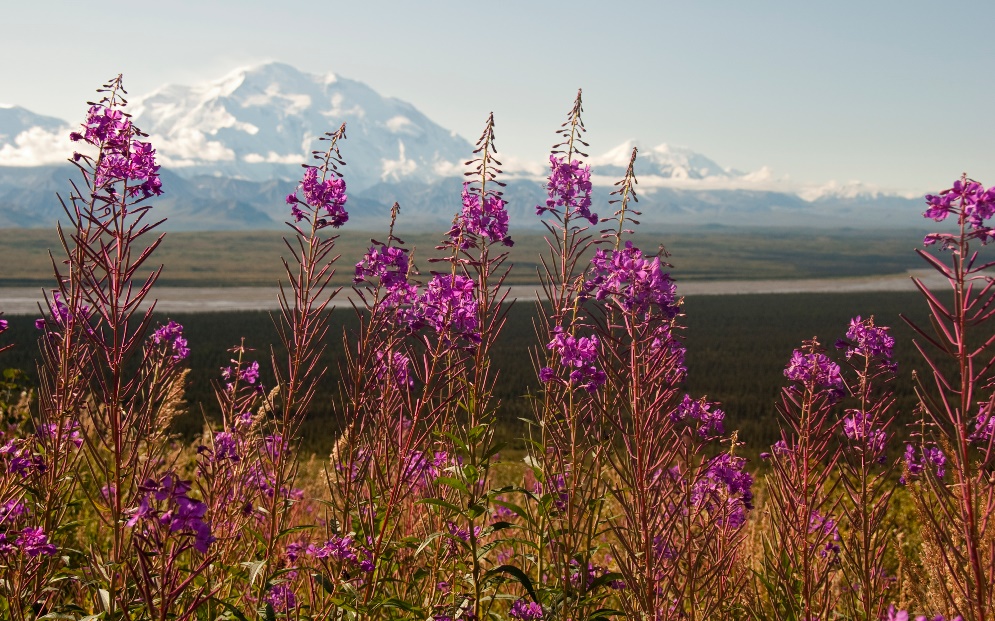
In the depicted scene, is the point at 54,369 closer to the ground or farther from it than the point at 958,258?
closer to the ground

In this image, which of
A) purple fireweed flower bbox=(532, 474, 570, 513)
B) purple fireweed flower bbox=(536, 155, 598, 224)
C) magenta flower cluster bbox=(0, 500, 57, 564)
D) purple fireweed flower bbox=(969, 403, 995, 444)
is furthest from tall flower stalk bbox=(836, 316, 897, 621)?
magenta flower cluster bbox=(0, 500, 57, 564)

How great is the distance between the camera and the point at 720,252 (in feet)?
573

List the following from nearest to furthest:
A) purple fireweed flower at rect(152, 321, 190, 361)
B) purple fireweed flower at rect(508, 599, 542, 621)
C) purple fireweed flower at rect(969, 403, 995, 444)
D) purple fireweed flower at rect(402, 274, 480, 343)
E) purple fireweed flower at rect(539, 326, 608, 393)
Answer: purple fireweed flower at rect(969, 403, 995, 444) → purple fireweed flower at rect(402, 274, 480, 343) → purple fireweed flower at rect(539, 326, 608, 393) → purple fireweed flower at rect(508, 599, 542, 621) → purple fireweed flower at rect(152, 321, 190, 361)

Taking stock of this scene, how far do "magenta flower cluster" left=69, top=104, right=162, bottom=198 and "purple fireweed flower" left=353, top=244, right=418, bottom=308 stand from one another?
87cm

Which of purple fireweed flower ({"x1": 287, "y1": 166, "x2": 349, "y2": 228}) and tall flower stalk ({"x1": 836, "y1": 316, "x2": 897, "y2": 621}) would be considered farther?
purple fireweed flower ({"x1": 287, "y1": 166, "x2": 349, "y2": 228})

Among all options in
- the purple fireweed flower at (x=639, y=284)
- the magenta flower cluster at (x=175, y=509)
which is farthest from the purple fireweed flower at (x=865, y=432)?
the magenta flower cluster at (x=175, y=509)

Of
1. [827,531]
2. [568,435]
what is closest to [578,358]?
[568,435]

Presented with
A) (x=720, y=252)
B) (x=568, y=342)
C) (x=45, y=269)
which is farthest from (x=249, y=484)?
(x=720, y=252)

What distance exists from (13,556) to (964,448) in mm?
3204

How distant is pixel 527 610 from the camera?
10.8 ft

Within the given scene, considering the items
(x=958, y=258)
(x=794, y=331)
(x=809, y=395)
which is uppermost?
(x=958, y=258)

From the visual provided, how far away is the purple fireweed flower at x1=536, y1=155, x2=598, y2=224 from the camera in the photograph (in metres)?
3.85

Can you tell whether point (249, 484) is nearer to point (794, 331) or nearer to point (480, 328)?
point (480, 328)

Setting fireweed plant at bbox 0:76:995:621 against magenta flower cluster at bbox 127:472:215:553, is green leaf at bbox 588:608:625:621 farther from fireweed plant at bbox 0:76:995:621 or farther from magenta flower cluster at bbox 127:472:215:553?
magenta flower cluster at bbox 127:472:215:553
